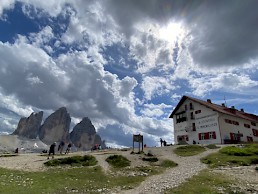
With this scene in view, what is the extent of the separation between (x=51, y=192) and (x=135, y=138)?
25514 mm

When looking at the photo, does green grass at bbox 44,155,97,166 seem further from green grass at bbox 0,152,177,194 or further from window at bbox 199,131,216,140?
window at bbox 199,131,216,140

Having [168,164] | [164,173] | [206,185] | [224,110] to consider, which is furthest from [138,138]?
[224,110]

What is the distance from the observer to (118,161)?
3338 cm

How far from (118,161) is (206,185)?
14.1 meters

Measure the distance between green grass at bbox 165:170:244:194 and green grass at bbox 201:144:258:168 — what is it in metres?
6.48

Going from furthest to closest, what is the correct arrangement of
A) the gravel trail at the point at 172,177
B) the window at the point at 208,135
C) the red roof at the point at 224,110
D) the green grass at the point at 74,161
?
the red roof at the point at 224,110
the window at the point at 208,135
the green grass at the point at 74,161
the gravel trail at the point at 172,177

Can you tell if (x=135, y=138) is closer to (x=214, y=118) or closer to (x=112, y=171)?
(x=112, y=171)

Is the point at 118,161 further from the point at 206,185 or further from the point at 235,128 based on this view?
the point at 235,128

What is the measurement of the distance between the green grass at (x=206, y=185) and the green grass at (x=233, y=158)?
648 cm

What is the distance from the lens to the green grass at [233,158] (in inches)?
1276

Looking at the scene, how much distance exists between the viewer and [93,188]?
2139 cm

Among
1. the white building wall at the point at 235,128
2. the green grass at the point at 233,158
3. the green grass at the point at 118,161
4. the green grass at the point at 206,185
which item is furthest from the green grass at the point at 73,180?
the white building wall at the point at 235,128

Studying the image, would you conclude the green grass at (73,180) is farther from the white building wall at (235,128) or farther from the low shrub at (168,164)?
the white building wall at (235,128)

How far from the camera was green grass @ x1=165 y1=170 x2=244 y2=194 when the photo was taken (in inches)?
795
